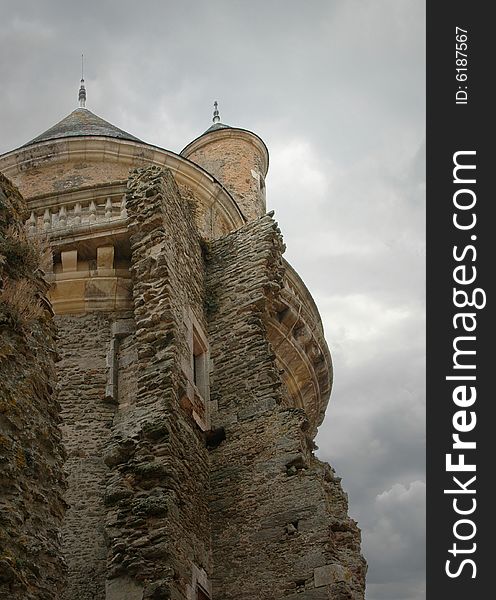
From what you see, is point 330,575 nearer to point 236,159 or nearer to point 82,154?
point 82,154

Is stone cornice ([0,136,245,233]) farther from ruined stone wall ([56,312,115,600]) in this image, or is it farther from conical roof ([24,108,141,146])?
ruined stone wall ([56,312,115,600])

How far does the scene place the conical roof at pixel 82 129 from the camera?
16.3 metres

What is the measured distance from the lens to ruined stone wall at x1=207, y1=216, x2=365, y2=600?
9.77 meters

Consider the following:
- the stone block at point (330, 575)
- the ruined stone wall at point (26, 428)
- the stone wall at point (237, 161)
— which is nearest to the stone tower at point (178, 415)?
the stone block at point (330, 575)

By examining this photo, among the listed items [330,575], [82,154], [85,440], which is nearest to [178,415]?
[85,440]

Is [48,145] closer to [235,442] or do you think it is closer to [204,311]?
[204,311]

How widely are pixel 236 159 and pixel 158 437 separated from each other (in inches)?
507

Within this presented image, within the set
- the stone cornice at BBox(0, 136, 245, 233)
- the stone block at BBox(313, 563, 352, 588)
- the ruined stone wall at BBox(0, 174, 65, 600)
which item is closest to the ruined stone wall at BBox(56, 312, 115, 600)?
the stone block at BBox(313, 563, 352, 588)

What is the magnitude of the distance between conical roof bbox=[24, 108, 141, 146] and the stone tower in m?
3.90

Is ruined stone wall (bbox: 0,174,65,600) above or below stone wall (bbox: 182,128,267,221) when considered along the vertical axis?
below

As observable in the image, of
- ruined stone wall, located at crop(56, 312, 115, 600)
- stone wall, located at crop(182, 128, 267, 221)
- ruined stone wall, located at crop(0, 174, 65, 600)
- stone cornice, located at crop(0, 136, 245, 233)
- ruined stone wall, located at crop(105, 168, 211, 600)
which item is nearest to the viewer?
ruined stone wall, located at crop(0, 174, 65, 600)

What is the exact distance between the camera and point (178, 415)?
1014 cm

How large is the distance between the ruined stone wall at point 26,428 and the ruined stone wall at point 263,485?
4.59 m

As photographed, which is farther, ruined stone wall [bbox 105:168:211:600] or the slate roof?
the slate roof
